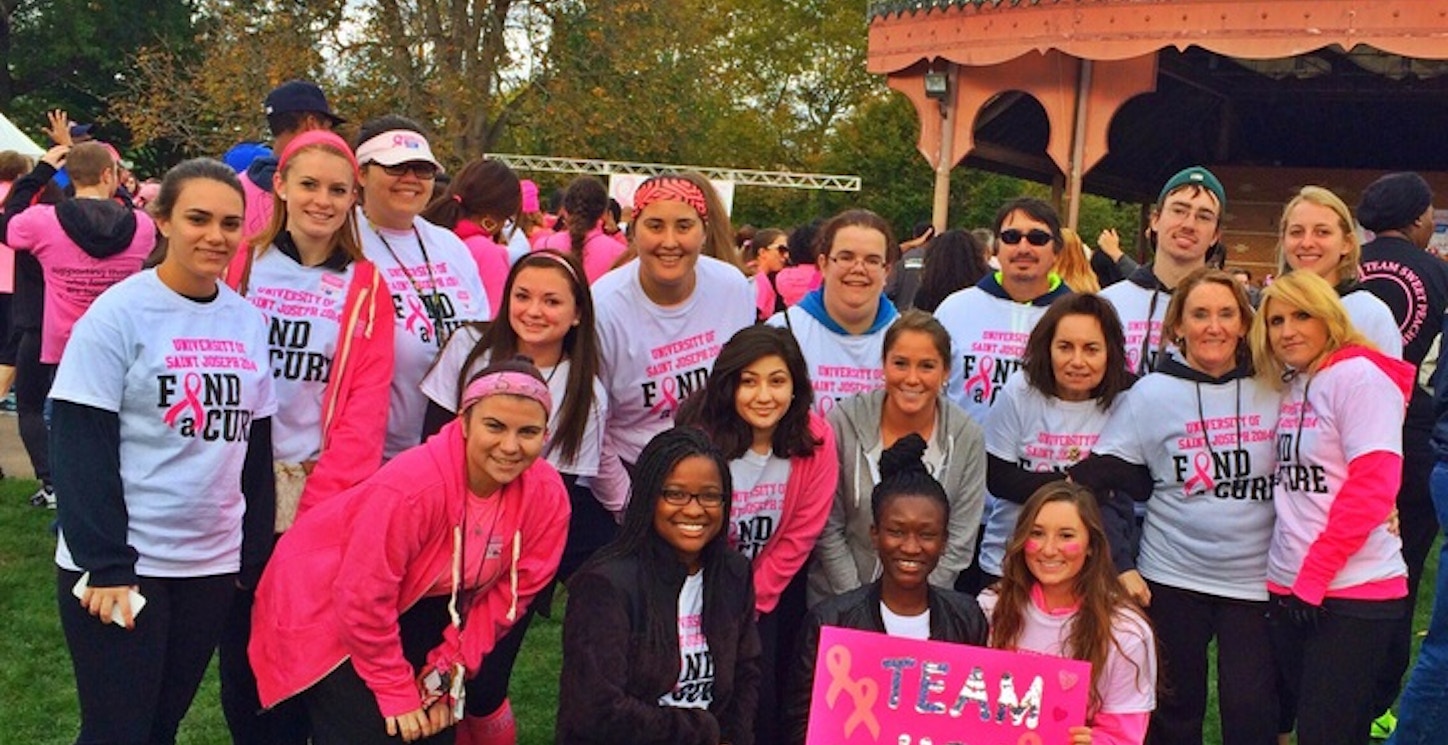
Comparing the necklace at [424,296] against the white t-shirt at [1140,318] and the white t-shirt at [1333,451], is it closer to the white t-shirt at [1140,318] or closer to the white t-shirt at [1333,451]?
the white t-shirt at [1140,318]

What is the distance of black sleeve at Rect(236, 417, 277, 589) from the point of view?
3523 mm

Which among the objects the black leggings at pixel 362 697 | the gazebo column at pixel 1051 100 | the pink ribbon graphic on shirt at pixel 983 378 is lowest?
the black leggings at pixel 362 697

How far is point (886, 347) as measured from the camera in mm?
4133

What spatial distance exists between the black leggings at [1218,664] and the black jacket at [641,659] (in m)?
1.35

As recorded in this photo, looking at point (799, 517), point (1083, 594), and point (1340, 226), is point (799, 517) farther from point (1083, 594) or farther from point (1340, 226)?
point (1340, 226)

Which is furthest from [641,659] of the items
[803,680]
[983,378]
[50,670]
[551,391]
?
[50,670]

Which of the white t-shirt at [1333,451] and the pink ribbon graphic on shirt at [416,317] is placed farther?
the pink ribbon graphic on shirt at [416,317]

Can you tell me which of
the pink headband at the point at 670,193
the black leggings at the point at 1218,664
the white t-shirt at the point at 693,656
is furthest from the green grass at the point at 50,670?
the pink headband at the point at 670,193

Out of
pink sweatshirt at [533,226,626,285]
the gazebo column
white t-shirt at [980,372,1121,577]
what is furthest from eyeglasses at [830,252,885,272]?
the gazebo column

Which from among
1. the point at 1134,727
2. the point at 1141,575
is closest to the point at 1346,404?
the point at 1141,575

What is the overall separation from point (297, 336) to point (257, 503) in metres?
0.50

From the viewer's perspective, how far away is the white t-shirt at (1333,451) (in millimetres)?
3816

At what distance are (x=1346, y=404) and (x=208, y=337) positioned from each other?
3.26 meters

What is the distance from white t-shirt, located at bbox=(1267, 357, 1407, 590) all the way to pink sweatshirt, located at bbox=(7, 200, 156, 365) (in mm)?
5966
